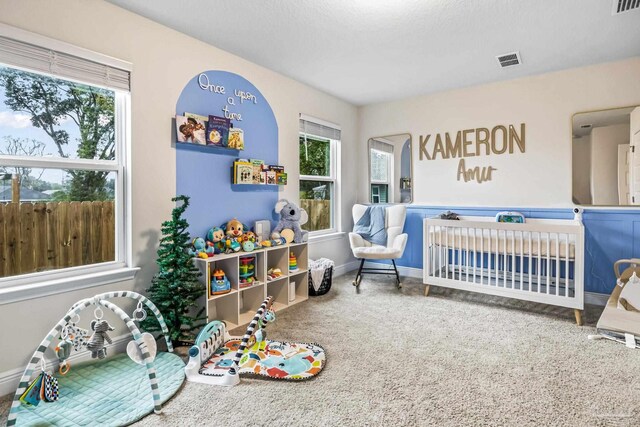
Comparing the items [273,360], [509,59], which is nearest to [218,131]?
[273,360]

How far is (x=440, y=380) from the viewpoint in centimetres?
188

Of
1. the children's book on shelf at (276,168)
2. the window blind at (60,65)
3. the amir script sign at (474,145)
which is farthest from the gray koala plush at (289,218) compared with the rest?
the amir script sign at (474,145)

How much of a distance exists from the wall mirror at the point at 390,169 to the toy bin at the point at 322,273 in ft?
4.64

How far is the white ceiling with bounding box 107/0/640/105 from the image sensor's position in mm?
2219

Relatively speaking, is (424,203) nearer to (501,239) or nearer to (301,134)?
(501,239)

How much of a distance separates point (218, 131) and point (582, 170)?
11.0 feet

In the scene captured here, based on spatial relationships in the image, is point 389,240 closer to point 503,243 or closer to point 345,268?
point 345,268

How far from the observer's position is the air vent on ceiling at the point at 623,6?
2141mm

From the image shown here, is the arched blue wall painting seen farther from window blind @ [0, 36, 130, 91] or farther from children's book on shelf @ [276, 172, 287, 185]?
window blind @ [0, 36, 130, 91]

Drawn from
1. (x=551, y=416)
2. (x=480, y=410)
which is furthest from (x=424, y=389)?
(x=551, y=416)

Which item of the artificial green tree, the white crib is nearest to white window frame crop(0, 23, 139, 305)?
the artificial green tree

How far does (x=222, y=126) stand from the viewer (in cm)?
281

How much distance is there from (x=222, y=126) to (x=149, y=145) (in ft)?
2.03

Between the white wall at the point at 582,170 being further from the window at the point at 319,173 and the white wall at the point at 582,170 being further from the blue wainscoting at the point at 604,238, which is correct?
the window at the point at 319,173
